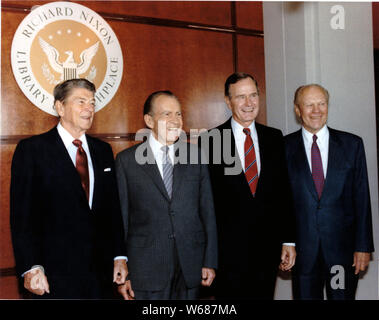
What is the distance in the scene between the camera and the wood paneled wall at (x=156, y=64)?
2908 mm

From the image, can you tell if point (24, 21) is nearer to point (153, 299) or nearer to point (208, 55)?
point (208, 55)

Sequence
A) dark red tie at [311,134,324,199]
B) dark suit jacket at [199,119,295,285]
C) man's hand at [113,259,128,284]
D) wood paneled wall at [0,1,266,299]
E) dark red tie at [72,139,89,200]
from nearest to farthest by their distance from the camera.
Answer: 1. dark red tie at [72,139,89,200]
2. man's hand at [113,259,128,284]
3. dark suit jacket at [199,119,295,285]
4. dark red tie at [311,134,324,199]
5. wood paneled wall at [0,1,266,299]

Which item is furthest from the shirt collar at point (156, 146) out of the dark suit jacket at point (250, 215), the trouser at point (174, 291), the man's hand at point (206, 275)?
the man's hand at point (206, 275)

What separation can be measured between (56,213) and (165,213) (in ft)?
1.89

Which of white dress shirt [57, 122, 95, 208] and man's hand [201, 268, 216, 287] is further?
man's hand [201, 268, 216, 287]

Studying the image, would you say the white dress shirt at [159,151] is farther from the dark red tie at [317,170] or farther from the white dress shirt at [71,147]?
the dark red tie at [317,170]

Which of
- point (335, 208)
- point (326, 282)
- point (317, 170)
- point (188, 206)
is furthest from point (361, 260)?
point (188, 206)

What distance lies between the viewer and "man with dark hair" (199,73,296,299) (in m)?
2.49

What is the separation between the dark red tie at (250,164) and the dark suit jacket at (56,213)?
79 centimetres

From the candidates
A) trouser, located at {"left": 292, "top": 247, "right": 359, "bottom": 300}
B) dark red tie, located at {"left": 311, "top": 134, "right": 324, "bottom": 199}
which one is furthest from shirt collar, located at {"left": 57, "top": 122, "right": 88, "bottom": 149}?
trouser, located at {"left": 292, "top": 247, "right": 359, "bottom": 300}

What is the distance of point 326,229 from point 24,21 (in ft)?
7.94

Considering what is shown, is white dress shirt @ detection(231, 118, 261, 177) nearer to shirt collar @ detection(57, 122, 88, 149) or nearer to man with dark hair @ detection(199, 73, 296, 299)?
man with dark hair @ detection(199, 73, 296, 299)
